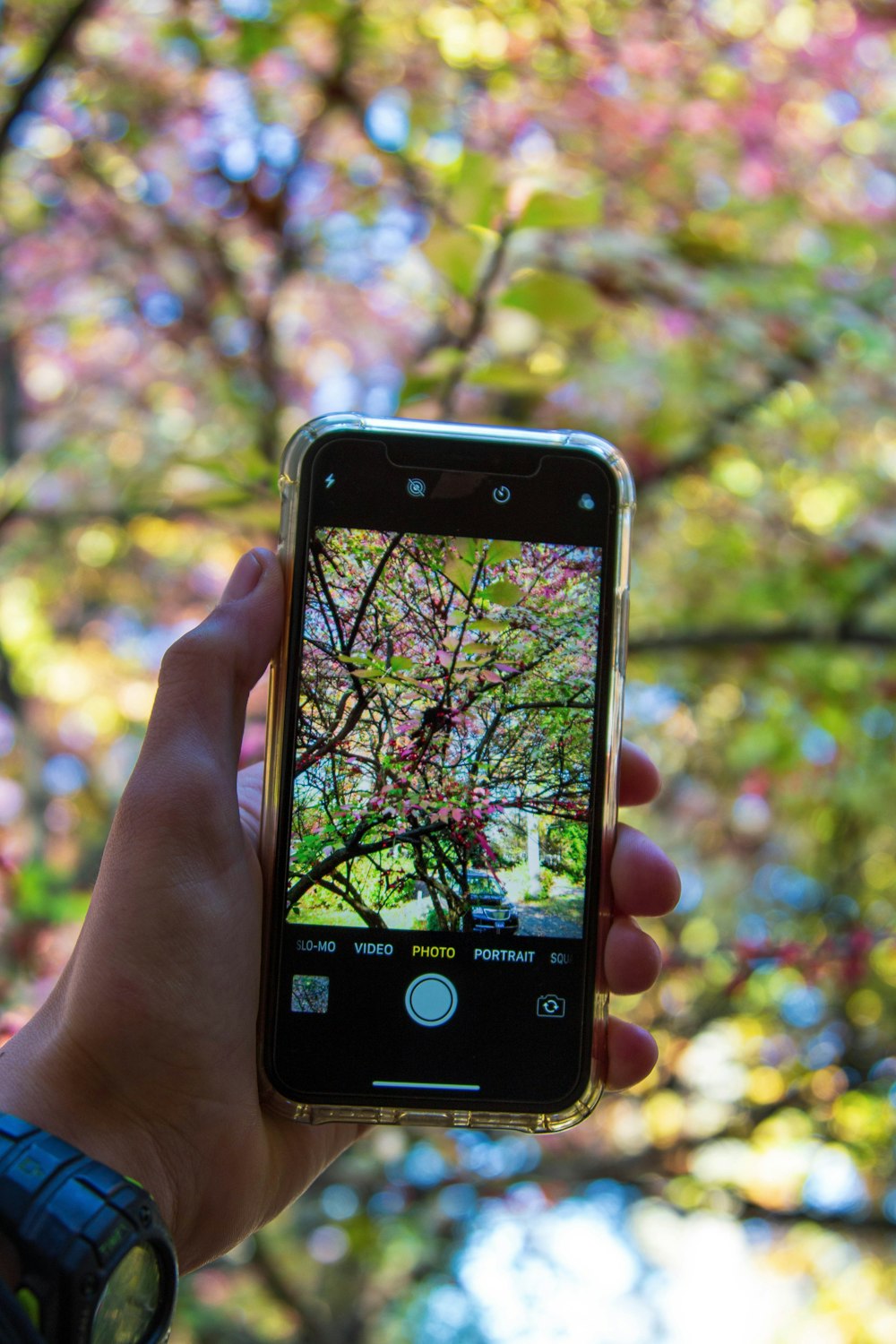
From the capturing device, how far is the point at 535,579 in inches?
34.5

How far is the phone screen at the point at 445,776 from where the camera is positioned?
837 mm

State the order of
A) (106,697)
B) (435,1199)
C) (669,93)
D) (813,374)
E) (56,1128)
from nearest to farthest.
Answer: (56,1128)
(813,374)
(669,93)
(435,1199)
(106,697)

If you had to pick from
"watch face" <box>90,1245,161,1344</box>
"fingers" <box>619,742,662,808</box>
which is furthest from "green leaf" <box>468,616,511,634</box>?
"watch face" <box>90,1245,161,1344</box>

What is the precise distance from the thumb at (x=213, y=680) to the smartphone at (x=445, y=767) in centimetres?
3

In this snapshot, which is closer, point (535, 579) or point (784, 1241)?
point (535, 579)

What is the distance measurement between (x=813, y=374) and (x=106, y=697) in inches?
74.4

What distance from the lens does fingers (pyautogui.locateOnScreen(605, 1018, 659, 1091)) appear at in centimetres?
86

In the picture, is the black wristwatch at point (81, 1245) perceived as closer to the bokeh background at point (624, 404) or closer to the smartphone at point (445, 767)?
the smartphone at point (445, 767)

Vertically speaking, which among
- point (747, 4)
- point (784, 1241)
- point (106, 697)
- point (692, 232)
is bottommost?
point (784, 1241)

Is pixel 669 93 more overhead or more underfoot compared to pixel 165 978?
more overhead

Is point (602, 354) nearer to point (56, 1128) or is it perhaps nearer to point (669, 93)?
point (669, 93)

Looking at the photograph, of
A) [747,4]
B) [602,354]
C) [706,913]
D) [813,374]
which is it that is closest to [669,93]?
[747,4]

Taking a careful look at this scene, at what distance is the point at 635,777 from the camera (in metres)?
0.93

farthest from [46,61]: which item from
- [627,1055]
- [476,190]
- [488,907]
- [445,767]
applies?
[627,1055]
